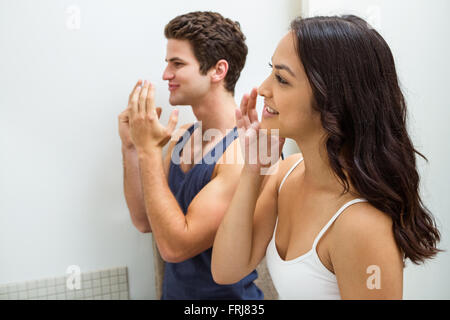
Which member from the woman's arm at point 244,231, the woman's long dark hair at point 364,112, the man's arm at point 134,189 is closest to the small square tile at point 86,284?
the man's arm at point 134,189

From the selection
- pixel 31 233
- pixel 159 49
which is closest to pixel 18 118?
pixel 31 233

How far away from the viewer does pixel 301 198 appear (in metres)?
0.82

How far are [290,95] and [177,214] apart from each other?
15.8 inches

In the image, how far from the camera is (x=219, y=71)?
3.51 feet

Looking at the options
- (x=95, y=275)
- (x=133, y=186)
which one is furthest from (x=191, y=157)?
(x=95, y=275)

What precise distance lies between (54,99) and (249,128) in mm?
655

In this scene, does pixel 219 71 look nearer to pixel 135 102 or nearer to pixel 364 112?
pixel 135 102

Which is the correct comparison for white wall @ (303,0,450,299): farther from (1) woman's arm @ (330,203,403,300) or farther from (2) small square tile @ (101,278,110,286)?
(2) small square tile @ (101,278,110,286)

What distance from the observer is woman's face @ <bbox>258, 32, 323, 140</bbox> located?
69cm

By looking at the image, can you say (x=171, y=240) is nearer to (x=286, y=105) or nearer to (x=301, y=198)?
(x=301, y=198)

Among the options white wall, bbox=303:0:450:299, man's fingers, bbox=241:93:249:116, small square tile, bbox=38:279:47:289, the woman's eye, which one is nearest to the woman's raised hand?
man's fingers, bbox=241:93:249:116

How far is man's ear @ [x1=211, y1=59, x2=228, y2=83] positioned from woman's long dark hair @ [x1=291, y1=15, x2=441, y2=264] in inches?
15.7
